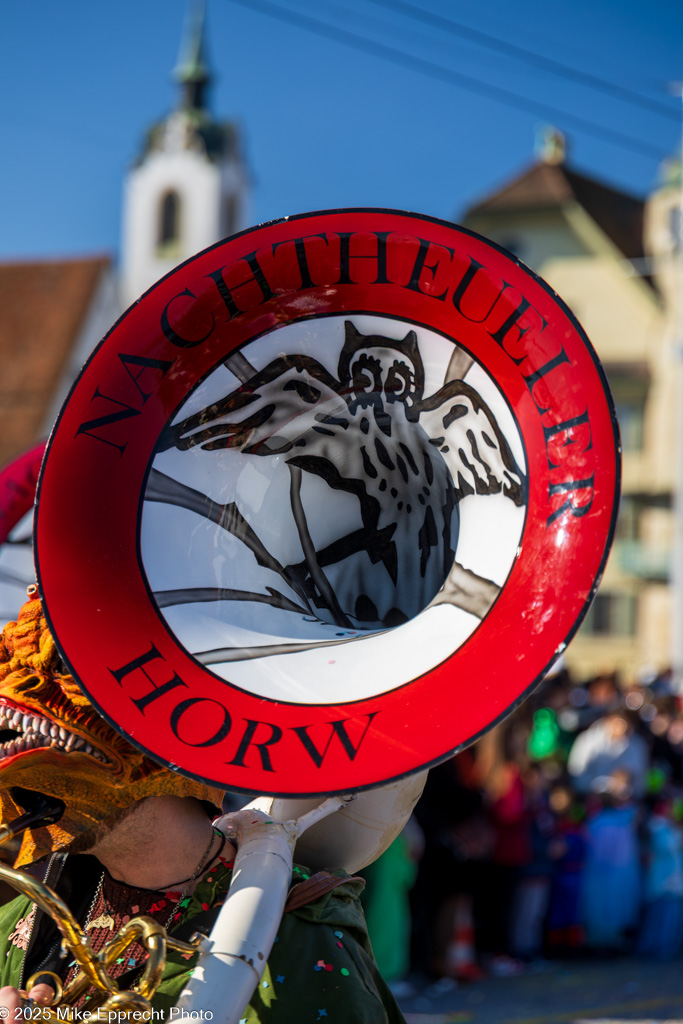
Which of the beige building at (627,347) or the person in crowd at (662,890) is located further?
the beige building at (627,347)

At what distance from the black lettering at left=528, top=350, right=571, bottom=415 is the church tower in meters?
31.9

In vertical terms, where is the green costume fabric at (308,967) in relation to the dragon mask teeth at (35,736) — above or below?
below

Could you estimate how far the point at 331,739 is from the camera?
4.61 feet

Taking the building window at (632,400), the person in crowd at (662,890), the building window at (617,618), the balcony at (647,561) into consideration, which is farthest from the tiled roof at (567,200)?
the person in crowd at (662,890)

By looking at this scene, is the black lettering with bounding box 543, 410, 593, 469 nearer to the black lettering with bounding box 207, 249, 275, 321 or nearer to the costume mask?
the black lettering with bounding box 207, 249, 275, 321

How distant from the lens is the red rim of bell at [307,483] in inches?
55.4

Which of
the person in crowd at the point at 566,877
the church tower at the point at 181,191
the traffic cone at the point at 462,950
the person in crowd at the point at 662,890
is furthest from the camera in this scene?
the church tower at the point at 181,191

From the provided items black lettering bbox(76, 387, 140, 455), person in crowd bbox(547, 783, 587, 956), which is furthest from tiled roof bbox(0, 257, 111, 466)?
black lettering bbox(76, 387, 140, 455)

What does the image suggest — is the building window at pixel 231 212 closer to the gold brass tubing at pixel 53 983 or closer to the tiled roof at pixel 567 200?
the tiled roof at pixel 567 200

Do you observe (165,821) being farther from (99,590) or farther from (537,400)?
(537,400)

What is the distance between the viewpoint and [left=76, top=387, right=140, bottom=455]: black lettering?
152 cm

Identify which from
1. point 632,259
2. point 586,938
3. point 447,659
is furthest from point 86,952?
point 632,259

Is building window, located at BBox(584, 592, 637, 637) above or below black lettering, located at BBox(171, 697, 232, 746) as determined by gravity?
above

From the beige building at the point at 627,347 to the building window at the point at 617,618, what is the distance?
0.08 ft
